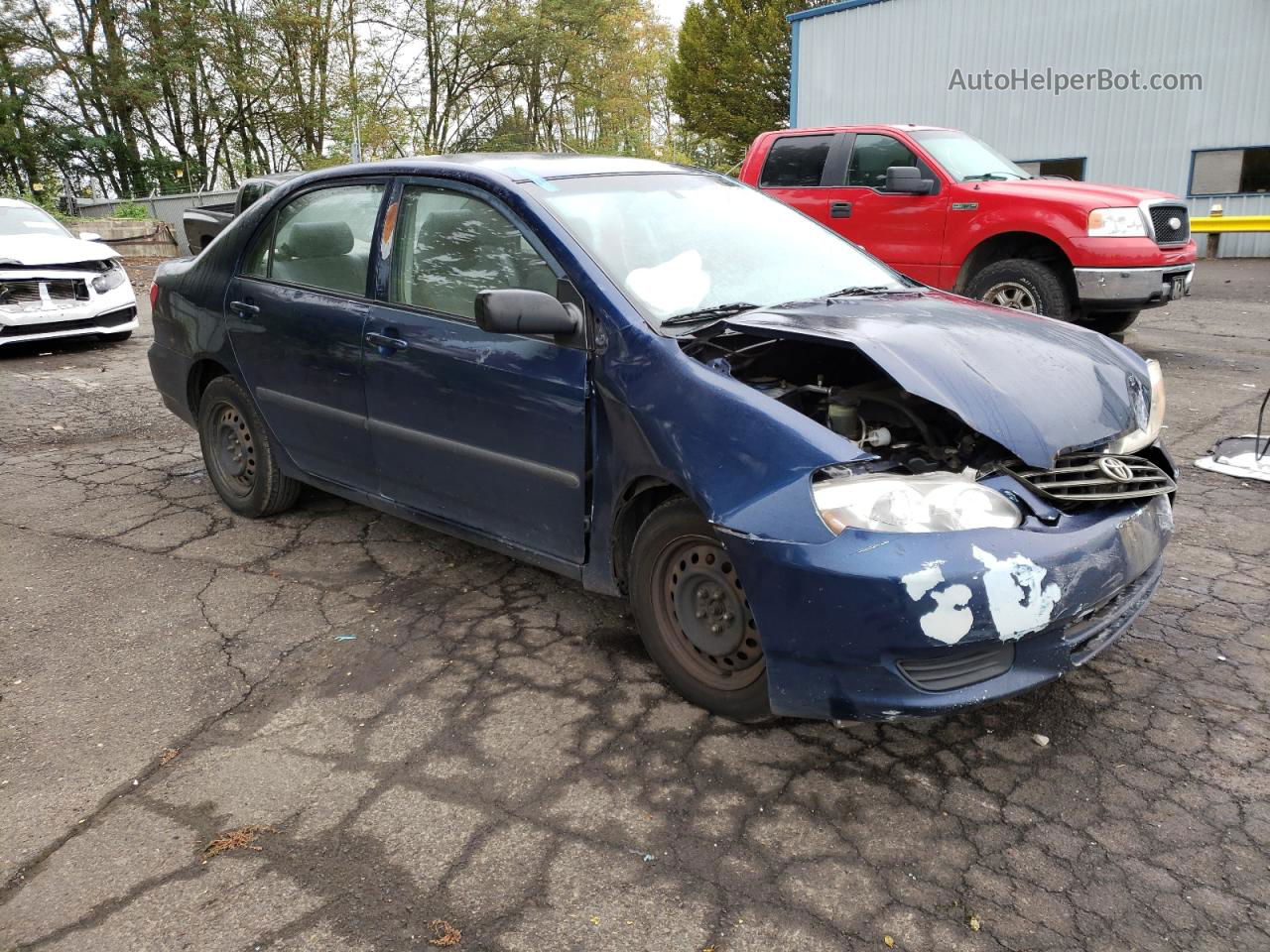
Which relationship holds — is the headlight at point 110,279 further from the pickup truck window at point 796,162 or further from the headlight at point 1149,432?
the headlight at point 1149,432

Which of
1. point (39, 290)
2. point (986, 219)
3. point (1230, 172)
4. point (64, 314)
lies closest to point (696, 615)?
point (986, 219)

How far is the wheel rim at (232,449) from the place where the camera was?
4.67 metres

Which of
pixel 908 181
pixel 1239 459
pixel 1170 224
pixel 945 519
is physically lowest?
pixel 1239 459

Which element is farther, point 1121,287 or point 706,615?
point 1121,287

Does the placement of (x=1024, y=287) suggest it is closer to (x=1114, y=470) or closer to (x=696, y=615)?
(x=1114, y=470)

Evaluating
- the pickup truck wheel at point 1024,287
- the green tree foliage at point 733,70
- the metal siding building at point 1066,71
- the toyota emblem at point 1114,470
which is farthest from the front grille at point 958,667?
the green tree foliage at point 733,70

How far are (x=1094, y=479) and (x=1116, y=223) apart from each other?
552cm

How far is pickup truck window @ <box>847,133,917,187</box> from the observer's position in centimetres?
830

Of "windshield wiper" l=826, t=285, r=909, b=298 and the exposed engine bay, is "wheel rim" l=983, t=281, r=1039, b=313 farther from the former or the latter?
the exposed engine bay

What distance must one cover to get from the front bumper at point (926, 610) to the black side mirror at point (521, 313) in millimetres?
919

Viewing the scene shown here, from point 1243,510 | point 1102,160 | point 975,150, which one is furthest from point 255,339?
point 1102,160

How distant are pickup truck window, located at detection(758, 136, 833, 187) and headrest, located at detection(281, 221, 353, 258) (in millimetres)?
5738

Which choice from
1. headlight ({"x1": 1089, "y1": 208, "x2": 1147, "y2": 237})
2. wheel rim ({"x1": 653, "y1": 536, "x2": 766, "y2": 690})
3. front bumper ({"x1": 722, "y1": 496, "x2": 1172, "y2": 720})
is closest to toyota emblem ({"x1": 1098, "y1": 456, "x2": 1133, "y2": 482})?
front bumper ({"x1": 722, "y1": 496, "x2": 1172, "y2": 720})

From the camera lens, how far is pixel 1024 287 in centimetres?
766
